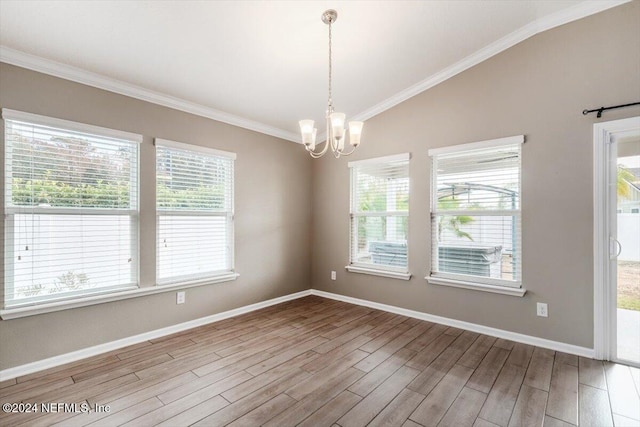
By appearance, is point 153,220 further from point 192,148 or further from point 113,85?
point 113,85

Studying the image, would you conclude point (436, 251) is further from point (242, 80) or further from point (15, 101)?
point (15, 101)

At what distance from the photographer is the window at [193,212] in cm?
335

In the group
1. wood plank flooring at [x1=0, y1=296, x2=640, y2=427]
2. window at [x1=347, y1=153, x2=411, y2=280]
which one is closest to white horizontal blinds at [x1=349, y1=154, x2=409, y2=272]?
window at [x1=347, y1=153, x2=411, y2=280]

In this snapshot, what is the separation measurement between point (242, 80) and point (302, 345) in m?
2.84

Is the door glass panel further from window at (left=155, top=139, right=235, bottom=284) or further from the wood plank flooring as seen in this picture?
window at (left=155, top=139, right=235, bottom=284)

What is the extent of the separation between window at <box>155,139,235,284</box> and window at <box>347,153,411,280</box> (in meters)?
1.81

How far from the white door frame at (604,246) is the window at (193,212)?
3.88 meters

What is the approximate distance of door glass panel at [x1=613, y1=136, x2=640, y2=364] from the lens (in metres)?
2.68

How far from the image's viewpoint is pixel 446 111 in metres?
3.65

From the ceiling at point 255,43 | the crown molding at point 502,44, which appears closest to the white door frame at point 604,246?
the crown molding at point 502,44

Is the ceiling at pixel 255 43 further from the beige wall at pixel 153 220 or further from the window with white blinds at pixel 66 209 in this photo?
the window with white blinds at pixel 66 209

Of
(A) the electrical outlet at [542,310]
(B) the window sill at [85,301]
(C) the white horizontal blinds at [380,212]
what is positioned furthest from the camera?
(C) the white horizontal blinds at [380,212]

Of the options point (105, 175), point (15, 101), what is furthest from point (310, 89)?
point (15, 101)

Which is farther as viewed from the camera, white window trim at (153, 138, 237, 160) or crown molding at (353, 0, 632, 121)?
white window trim at (153, 138, 237, 160)
